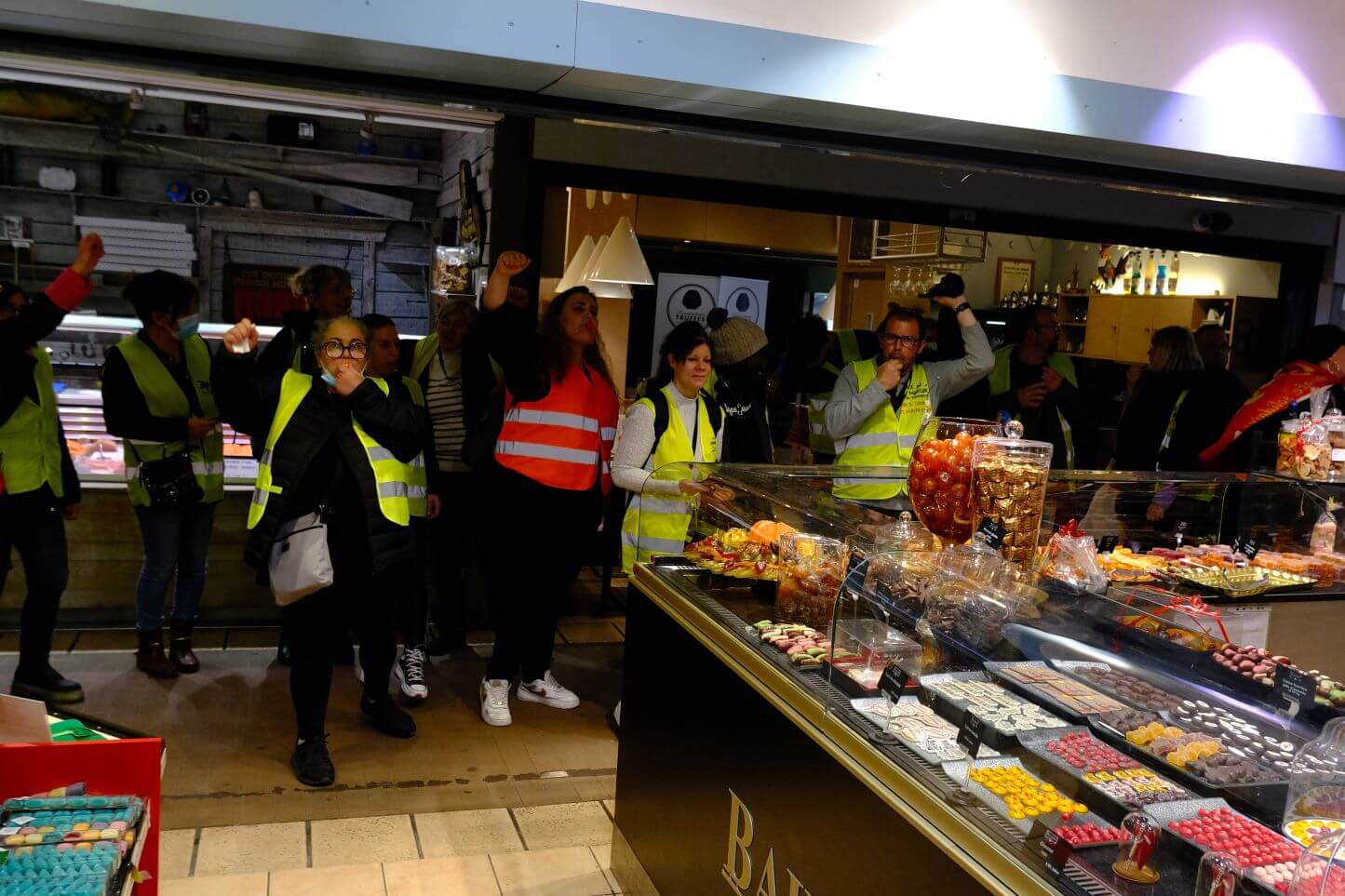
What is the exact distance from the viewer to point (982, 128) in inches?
153

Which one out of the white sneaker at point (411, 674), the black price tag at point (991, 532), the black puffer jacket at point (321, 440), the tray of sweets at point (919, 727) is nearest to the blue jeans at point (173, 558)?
the white sneaker at point (411, 674)

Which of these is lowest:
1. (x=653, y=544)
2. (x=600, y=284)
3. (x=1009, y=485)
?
(x=653, y=544)

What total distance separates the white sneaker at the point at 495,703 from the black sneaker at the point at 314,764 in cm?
72

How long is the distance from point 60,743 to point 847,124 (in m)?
2.97

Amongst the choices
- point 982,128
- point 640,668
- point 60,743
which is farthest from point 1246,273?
point 60,743

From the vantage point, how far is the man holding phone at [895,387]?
4551mm

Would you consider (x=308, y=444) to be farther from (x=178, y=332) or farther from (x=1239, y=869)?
(x=1239, y=869)

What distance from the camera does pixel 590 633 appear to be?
6.03 meters

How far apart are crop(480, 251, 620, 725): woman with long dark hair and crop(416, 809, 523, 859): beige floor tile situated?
2.53 ft

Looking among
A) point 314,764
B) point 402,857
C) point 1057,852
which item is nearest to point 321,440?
point 314,764

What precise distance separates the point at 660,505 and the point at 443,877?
1337mm

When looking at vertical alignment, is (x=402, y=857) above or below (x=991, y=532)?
below

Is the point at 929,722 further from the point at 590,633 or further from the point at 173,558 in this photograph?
the point at 590,633

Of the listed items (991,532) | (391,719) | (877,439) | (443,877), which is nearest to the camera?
(991,532)
